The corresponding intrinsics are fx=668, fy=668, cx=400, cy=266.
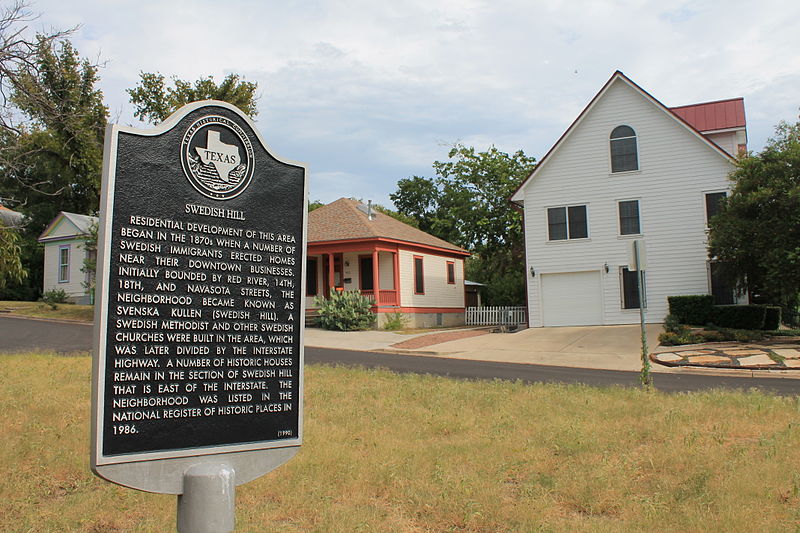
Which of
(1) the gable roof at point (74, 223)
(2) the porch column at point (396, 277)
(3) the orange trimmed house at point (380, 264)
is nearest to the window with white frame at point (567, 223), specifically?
(3) the orange trimmed house at point (380, 264)

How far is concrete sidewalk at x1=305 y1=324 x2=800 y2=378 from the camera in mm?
17391

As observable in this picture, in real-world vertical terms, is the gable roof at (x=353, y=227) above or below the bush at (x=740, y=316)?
above

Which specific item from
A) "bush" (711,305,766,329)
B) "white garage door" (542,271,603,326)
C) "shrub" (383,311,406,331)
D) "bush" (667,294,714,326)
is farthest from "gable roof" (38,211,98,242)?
"bush" (711,305,766,329)

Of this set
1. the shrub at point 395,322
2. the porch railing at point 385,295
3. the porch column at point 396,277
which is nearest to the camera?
the shrub at point 395,322

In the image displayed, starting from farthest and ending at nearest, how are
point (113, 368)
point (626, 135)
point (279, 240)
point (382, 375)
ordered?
point (626, 135)
point (382, 375)
point (279, 240)
point (113, 368)

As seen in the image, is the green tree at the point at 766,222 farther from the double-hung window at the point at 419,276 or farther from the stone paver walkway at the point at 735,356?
the double-hung window at the point at 419,276

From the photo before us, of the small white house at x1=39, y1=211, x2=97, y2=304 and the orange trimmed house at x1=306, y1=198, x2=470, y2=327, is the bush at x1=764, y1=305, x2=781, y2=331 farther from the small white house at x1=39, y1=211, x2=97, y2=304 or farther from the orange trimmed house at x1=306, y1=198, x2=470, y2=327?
the small white house at x1=39, y1=211, x2=97, y2=304

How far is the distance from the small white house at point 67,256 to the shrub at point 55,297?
1.03 m

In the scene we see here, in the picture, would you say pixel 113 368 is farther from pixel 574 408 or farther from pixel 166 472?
pixel 574 408

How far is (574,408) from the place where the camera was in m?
9.19

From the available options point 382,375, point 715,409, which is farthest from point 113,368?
point 382,375

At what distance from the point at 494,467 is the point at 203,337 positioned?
3515 millimetres

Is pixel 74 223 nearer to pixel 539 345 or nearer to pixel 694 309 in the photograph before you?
pixel 539 345

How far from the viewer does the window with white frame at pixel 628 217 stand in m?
26.9
